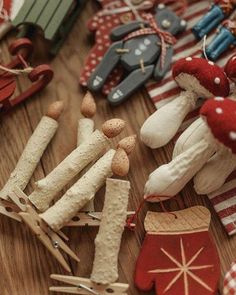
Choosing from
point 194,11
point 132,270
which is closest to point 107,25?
point 194,11

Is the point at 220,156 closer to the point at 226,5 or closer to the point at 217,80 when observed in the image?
the point at 217,80

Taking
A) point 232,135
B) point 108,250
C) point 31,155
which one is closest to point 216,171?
point 232,135

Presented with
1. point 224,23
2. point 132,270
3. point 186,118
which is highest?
point 224,23

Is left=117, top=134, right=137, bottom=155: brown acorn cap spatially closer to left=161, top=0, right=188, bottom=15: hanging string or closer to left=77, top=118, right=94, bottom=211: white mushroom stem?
left=77, top=118, right=94, bottom=211: white mushroom stem

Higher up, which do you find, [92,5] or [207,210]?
[92,5]

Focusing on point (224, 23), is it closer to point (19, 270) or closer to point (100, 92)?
point (100, 92)

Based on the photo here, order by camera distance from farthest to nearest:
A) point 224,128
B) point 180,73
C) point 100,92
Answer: point 100,92 < point 180,73 < point 224,128

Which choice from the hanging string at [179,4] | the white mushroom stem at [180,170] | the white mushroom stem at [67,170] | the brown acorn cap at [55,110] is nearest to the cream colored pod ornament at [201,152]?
the white mushroom stem at [180,170]
